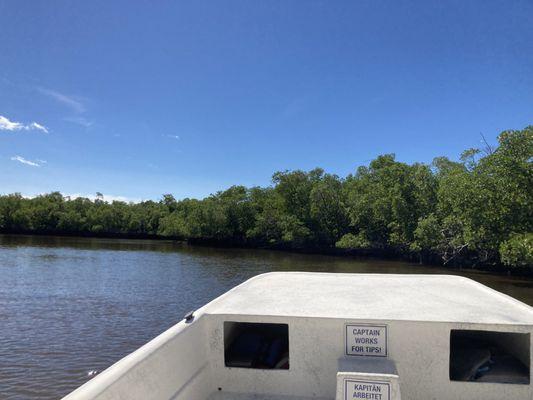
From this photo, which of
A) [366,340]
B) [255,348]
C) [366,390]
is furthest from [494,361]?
[255,348]

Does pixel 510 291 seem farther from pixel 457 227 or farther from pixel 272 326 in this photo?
pixel 272 326

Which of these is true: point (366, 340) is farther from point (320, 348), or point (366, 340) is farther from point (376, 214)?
point (376, 214)

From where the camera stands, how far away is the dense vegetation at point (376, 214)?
22.0 m

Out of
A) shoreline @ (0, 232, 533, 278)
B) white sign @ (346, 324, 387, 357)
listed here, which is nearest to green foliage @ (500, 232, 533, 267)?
shoreline @ (0, 232, 533, 278)

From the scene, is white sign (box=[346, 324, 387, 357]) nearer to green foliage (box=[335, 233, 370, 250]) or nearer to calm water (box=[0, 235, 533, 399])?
calm water (box=[0, 235, 533, 399])

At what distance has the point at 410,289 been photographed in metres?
4.71

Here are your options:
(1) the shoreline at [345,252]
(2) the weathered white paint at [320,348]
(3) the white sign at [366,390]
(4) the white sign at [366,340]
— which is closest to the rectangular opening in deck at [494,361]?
(2) the weathered white paint at [320,348]

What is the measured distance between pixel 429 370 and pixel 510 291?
20124mm

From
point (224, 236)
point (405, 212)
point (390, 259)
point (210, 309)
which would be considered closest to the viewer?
point (210, 309)

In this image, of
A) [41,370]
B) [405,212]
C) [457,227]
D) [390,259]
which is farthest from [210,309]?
[390,259]

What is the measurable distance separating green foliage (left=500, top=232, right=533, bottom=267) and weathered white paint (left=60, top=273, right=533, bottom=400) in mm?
18621

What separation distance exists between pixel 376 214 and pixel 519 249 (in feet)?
64.0

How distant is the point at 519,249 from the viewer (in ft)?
64.0

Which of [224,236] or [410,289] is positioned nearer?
[410,289]
